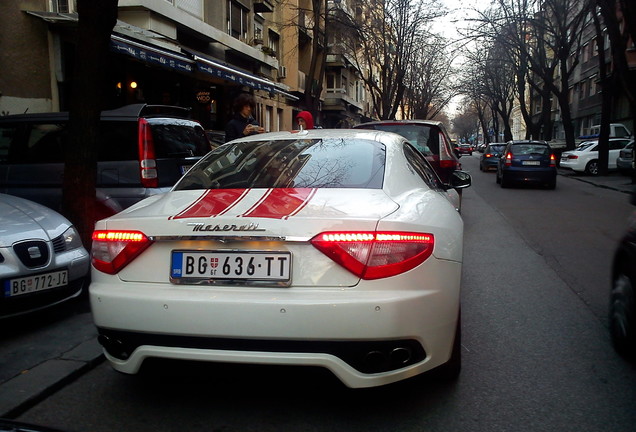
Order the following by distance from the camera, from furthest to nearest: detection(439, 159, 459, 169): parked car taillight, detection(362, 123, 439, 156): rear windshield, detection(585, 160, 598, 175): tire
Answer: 1. detection(585, 160, 598, 175): tire
2. detection(362, 123, 439, 156): rear windshield
3. detection(439, 159, 459, 169): parked car taillight

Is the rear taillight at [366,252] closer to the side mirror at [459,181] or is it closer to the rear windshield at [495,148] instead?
the side mirror at [459,181]

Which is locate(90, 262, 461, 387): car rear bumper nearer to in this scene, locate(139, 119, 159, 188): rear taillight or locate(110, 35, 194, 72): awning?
locate(139, 119, 159, 188): rear taillight

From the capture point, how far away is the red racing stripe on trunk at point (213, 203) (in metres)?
2.83

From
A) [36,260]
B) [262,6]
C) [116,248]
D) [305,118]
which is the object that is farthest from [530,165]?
[116,248]

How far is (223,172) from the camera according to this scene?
365 centimetres

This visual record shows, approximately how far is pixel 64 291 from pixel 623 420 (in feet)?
12.6

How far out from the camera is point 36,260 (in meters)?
4.20

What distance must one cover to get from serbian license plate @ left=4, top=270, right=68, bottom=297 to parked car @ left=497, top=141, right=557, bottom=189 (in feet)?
50.8

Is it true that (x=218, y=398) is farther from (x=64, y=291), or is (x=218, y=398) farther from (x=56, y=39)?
(x=56, y=39)

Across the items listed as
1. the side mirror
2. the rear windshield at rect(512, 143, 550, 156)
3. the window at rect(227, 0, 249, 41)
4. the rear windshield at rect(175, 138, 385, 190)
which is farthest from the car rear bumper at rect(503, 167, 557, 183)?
the rear windshield at rect(175, 138, 385, 190)

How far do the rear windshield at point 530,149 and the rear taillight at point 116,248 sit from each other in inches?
655

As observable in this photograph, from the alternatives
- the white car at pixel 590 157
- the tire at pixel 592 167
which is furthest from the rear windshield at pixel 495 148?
the tire at pixel 592 167

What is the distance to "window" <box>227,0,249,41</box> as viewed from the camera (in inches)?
892

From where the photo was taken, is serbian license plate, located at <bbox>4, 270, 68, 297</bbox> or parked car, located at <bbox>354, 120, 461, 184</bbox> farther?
parked car, located at <bbox>354, 120, 461, 184</bbox>
